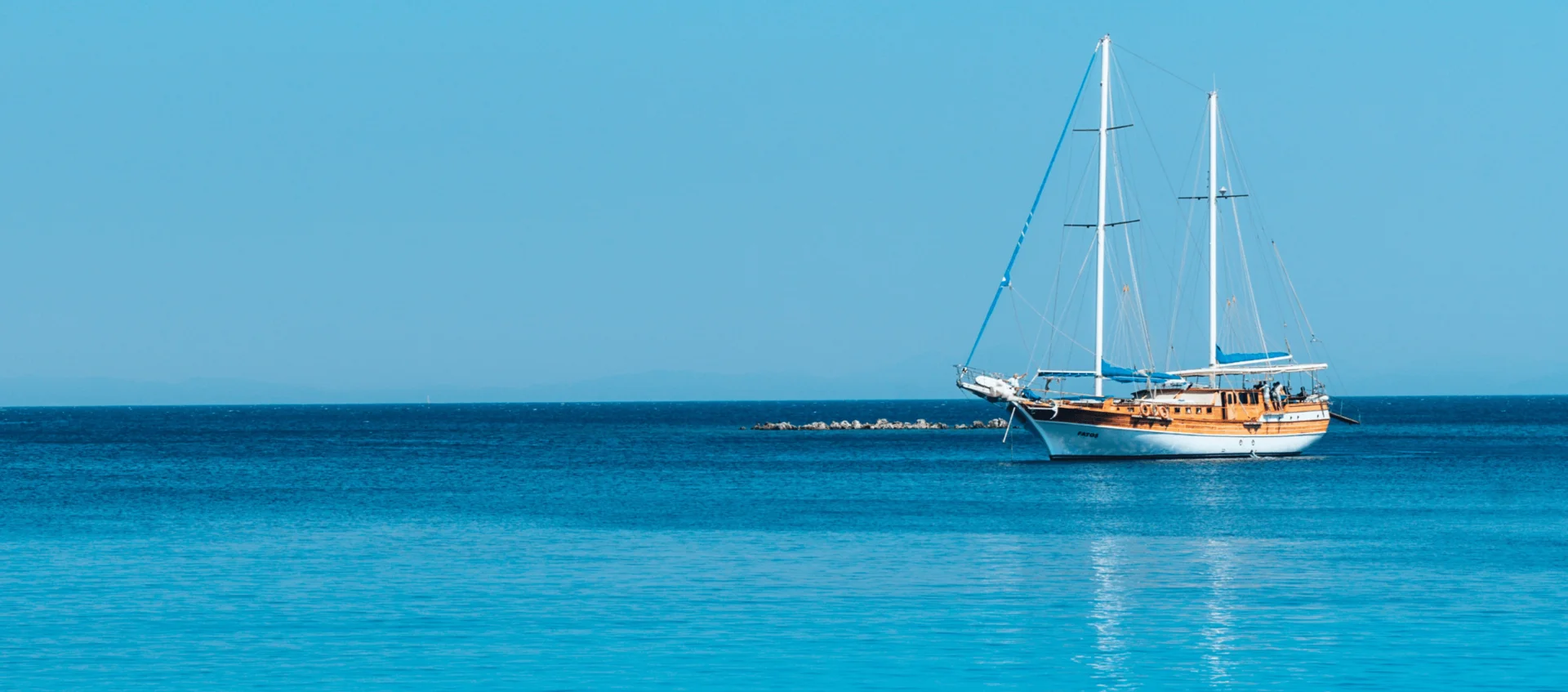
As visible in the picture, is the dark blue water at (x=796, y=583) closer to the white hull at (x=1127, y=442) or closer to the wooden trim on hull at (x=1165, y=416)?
the wooden trim on hull at (x=1165, y=416)

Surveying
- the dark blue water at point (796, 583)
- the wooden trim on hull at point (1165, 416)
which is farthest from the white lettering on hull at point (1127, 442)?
the dark blue water at point (796, 583)

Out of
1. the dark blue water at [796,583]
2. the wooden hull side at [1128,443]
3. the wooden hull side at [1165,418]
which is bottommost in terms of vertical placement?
the dark blue water at [796,583]

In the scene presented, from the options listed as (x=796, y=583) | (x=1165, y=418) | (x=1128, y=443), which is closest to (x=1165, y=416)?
(x=1165, y=418)

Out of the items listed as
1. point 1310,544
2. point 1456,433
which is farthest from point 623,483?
point 1456,433

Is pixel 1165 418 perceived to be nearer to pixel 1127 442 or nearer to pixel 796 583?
pixel 1127 442

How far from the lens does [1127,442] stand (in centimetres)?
7844

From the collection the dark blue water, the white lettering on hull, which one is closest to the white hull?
the white lettering on hull

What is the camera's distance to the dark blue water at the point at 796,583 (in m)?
24.0

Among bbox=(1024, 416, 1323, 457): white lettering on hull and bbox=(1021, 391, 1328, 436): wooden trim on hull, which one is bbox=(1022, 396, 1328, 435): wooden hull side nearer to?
bbox=(1021, 391, 1328, 436): wooden trim on hull

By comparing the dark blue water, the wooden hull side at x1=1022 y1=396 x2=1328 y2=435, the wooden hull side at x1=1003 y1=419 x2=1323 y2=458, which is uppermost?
the wooden hull side at x1=1022 y1=396 x2=1328 y2=435

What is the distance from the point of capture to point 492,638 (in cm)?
A: 2639

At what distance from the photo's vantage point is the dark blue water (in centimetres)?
2397

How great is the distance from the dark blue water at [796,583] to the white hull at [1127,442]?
759cm

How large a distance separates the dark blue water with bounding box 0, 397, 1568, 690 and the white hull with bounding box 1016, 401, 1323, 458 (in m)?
7.59
